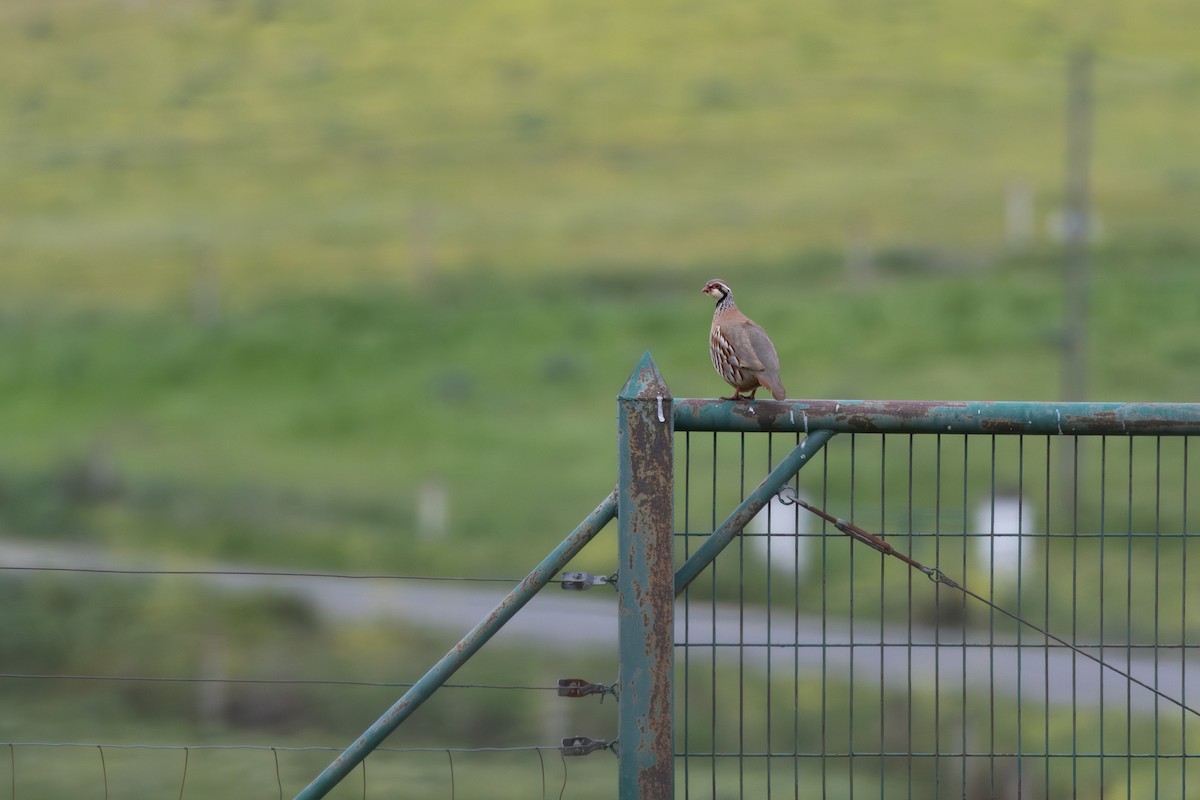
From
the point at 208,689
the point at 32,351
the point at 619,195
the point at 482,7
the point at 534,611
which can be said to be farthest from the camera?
the point at 482,7

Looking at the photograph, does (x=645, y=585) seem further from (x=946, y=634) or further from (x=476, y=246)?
(x=476, y=246)

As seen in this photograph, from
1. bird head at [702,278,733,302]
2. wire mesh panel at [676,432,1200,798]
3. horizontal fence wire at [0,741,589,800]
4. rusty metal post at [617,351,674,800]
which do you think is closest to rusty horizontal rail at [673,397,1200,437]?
rusty metal post at [617,351,674,800]

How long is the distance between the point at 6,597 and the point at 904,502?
15582 mm

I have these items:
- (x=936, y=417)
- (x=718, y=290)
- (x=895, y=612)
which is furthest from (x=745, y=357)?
(x=895, y=612)

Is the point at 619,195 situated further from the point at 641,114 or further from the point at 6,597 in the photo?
the point at 6,597

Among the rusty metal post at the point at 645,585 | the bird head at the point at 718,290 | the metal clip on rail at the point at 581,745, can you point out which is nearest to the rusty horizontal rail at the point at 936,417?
the rusty metal post at the point at 645,585

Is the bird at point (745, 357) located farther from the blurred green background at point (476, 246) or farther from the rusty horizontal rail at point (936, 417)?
the blurred green background at point (476, 246)

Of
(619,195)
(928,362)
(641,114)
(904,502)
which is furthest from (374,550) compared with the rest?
(641,114)

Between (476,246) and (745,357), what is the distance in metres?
→ 38.1

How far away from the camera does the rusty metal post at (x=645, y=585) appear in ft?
14.5

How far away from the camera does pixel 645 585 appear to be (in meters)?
4.43

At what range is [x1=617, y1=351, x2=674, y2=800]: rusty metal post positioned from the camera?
14.5ft

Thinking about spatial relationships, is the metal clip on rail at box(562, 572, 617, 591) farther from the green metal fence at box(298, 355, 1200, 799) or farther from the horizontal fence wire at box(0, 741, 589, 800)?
the horizontal fence wire at box(0, 741, 589, 800)

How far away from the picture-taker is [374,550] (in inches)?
1175
